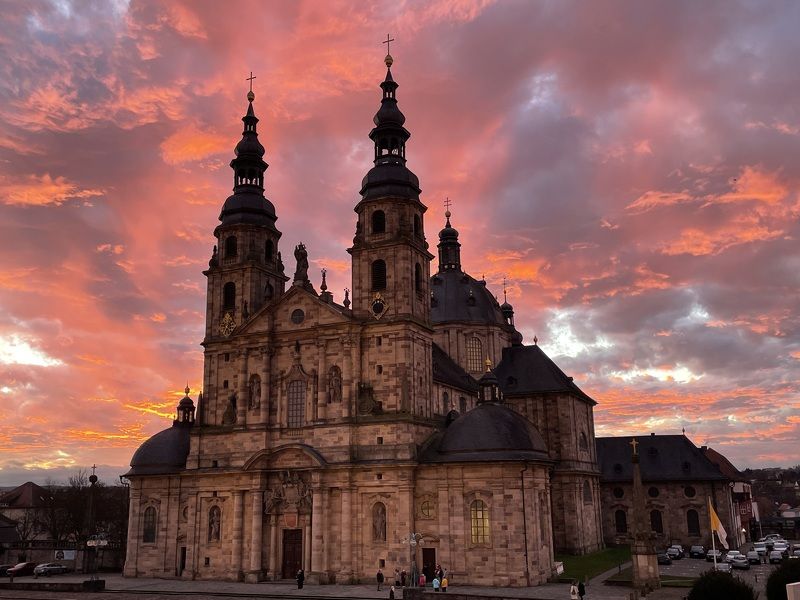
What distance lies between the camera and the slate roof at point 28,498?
113 metres

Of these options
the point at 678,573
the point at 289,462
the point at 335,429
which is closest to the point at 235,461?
the point at 289,462

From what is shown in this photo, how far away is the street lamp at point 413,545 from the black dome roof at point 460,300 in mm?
32639

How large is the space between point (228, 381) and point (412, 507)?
1756cm

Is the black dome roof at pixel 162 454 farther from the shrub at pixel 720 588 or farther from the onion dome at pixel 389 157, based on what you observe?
the shrub at pixel 720 588

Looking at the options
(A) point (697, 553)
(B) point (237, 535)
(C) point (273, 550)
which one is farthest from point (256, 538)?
(A) point (697, 553)

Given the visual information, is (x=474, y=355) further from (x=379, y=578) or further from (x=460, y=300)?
(x=379, y=578)

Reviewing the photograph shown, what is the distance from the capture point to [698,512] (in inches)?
3110

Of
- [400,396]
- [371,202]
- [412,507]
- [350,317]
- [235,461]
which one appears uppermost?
[371,202]

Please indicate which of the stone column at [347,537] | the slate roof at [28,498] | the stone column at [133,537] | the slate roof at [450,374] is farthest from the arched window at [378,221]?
the slate roof at [28,498]

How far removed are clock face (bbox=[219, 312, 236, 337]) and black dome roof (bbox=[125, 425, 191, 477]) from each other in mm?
Answer: 9041

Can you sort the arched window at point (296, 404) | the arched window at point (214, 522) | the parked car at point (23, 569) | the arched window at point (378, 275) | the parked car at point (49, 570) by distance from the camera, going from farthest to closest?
the parked car at point (23, 569) → the parked car at point (49, 570) → the arched window at point (214, 522) → the arched window at point (378, 275) → the arched window at point (296, 404)

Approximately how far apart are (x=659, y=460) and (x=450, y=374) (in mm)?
31259

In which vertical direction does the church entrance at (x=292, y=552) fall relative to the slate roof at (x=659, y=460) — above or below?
below

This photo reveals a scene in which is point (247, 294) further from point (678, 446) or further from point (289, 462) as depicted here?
point (678, 446)
